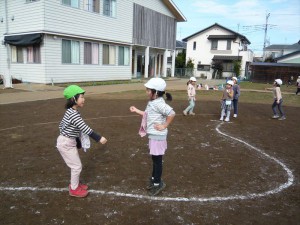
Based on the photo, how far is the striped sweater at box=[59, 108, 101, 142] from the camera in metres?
3.86

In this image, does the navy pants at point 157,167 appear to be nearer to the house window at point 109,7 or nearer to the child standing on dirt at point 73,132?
the child standing on dirt at point 73,132

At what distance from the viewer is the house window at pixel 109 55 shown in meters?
23.1

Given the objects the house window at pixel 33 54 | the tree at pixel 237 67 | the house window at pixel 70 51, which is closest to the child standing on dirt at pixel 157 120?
the house window at pixel 33 54

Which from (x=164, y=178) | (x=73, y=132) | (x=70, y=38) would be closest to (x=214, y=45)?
(x=70, y=38)

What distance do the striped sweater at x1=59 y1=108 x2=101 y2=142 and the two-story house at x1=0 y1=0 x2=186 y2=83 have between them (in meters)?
15.2

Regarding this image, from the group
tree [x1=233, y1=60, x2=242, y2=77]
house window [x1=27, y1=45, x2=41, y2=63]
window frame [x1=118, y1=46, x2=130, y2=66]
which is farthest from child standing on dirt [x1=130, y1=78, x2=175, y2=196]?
tree [x1=233, y1=60, x2=242, y2=77]

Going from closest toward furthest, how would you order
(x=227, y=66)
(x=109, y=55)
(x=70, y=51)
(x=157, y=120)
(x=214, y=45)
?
(x=157, y=120) < (x=70, y=51) < (x=109, y=55) < (x=227, y=66) < (x=214, y=45)

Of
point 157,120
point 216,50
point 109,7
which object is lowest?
point 157,120

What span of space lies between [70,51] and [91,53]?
212 centimetres

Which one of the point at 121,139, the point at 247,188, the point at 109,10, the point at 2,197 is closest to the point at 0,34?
the point at 109,10

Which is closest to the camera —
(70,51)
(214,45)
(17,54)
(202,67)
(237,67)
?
(70,51)

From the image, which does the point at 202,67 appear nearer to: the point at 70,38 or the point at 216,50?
the point at 216,50

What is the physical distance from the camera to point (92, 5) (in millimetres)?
21078

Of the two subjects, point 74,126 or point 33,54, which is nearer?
point 74,126
